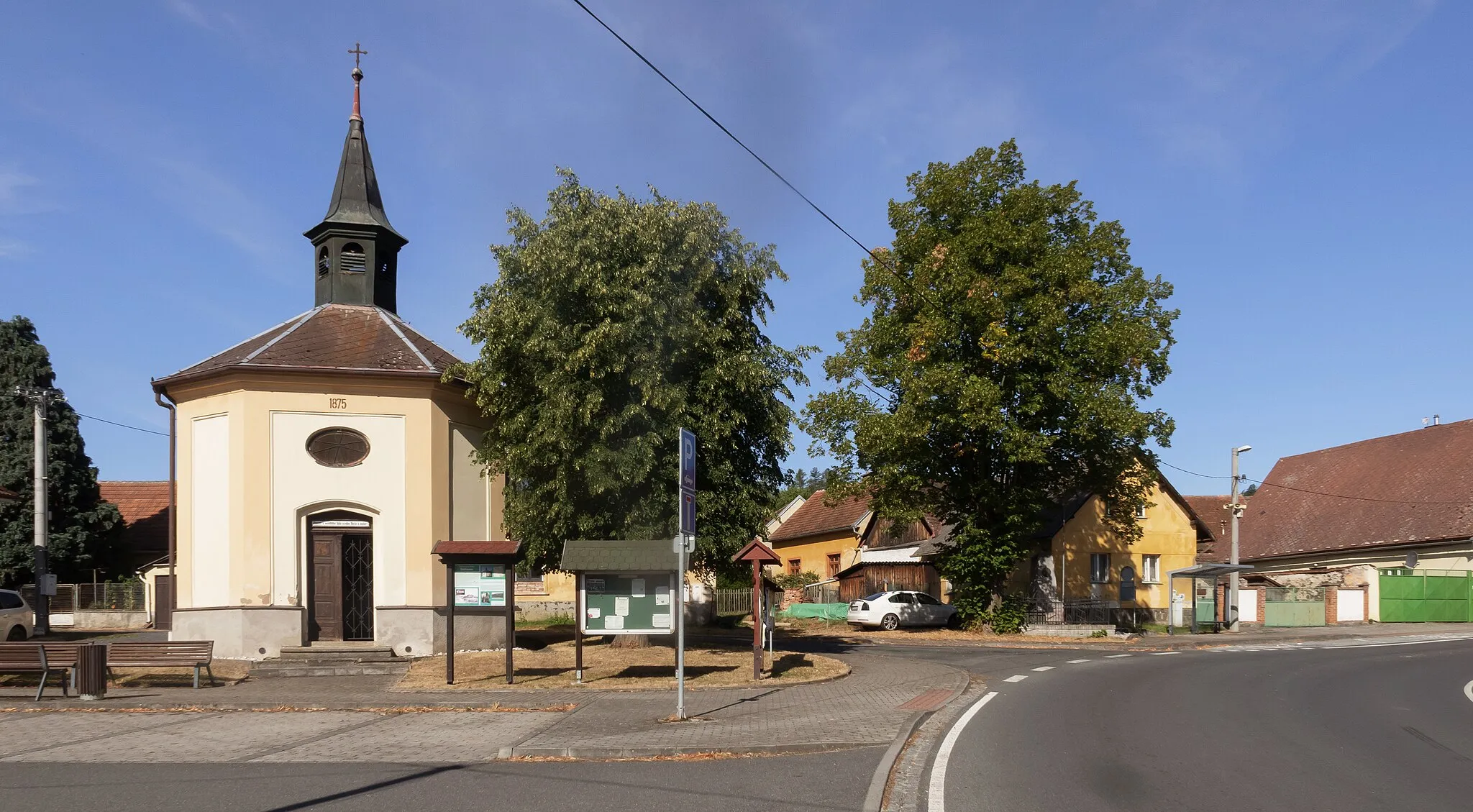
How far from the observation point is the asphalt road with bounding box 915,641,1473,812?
843 cm

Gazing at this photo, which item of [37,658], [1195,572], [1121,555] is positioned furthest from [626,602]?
[1121,555]

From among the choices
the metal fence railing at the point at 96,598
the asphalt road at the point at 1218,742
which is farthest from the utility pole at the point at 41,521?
the asphalt road at the point at 1218,742

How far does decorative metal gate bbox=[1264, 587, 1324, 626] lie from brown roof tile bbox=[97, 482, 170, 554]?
41710mm

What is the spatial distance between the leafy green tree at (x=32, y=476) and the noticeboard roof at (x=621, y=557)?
31.4m

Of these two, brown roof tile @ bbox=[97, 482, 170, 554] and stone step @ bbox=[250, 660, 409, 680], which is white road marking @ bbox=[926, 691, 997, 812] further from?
brown roof tile @ bbox=[97, 482, 170, 554]

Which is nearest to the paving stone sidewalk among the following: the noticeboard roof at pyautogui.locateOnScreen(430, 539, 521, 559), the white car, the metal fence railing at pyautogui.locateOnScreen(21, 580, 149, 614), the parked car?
the noticeboard roof at pyautogui.locateOnScreen(430, 539, 521, 559)

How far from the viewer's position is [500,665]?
1928cm

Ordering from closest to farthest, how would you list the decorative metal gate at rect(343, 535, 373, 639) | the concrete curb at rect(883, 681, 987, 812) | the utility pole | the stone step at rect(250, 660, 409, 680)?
the concrete curb at rect(883, 681, 987, 812), the stone step at rect(250, 660, 409, 680), the decorative metal gate at rect(343, 535, 373, 639), the utility pole

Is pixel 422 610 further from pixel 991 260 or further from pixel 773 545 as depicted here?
pixel 773 545

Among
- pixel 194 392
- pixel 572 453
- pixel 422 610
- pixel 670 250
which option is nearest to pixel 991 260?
pixel 670 250

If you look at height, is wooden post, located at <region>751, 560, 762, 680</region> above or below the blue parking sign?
below

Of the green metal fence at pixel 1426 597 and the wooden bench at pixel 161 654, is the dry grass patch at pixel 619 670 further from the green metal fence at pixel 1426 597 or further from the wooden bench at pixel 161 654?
the green metal fence at pixel 1426 597

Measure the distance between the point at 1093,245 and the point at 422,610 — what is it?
65.7 feet

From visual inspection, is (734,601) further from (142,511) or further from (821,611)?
(142,511)
